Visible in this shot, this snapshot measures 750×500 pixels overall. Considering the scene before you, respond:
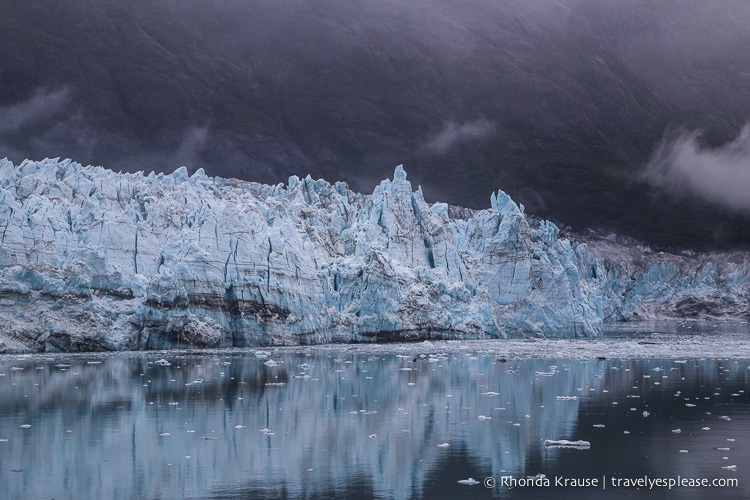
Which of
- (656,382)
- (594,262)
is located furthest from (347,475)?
(594,262)

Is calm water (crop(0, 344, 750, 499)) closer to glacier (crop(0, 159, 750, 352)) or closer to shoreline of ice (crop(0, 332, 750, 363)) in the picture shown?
shoreline of ice (crop(0, 332, 750, 363))

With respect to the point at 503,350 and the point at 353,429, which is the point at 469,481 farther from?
the point at 503,350

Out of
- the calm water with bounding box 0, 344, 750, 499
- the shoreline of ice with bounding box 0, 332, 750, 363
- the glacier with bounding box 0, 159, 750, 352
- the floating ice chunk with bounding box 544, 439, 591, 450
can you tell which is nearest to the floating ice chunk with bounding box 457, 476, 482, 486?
the calm water with bounding box 0, 344, 750, 499

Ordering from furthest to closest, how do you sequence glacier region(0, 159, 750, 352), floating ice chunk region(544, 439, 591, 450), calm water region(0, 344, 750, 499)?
glacier region(0, 159, 750, 352) < floating ice chunk region(544, 439, 591, 450) < calm water region(0, 344, 750, 499)

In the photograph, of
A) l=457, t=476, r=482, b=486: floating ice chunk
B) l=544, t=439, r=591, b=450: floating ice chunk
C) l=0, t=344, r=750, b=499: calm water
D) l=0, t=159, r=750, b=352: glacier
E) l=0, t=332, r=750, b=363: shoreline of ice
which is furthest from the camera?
l=0, t=159, r=750, b=352: glacier

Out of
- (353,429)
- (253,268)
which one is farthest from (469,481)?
(253,268)

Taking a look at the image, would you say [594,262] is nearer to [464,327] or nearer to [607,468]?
[464,327]
